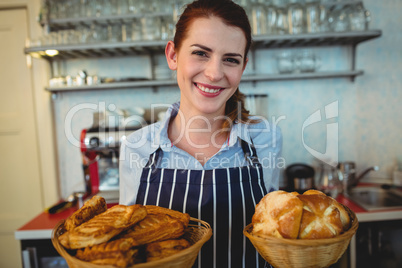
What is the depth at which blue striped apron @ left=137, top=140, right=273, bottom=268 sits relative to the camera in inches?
44.0

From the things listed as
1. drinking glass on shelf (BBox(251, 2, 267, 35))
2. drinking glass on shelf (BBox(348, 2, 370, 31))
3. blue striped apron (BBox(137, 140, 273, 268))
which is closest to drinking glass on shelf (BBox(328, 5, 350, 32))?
drinking glass on shelf (BBox(348, 2, 370, 31))

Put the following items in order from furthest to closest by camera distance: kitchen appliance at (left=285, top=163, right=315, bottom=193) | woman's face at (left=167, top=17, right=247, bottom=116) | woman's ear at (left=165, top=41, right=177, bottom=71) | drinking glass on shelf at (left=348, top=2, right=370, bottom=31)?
kitchen appliance at (left=285, top=163, right=315, bottom=193)
drinking glass on shelf at (left=348, top=2, right=370, bottom=31)
woman's ear at (left=165, top=41, right=177, bottom=71)
woman's face at (left=167, top=17, right=247, bottom=116)

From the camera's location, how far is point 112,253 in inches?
23.5

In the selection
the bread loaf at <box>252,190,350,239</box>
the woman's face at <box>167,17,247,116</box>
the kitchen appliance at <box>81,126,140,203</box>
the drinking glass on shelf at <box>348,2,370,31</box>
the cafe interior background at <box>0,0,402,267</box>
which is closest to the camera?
the bread loaf at <box>252,190,350,239</box>

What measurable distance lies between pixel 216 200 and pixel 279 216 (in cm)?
46

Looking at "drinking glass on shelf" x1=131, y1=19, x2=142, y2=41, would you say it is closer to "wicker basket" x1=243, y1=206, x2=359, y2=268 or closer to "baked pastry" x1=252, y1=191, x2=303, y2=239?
"baked pastry" x1=252, y1=191, x2=303, y2=239

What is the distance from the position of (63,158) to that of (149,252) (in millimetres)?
2502

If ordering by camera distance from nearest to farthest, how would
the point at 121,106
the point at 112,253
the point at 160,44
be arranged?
the point at 112,253, the point at 160,44, the point at 121,106

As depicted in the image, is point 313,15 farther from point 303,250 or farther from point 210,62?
point 303,250

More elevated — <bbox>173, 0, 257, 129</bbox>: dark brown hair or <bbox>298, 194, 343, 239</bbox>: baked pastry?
<bbox>173, 0, 257, 129</bbox>: dark brown hair

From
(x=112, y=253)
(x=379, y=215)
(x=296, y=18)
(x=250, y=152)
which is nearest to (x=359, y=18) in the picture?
(x=296, y=18)

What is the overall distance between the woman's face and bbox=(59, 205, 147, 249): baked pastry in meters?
0.54

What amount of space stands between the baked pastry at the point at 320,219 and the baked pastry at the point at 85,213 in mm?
551

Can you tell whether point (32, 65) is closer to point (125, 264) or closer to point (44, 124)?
point (44, 124)
